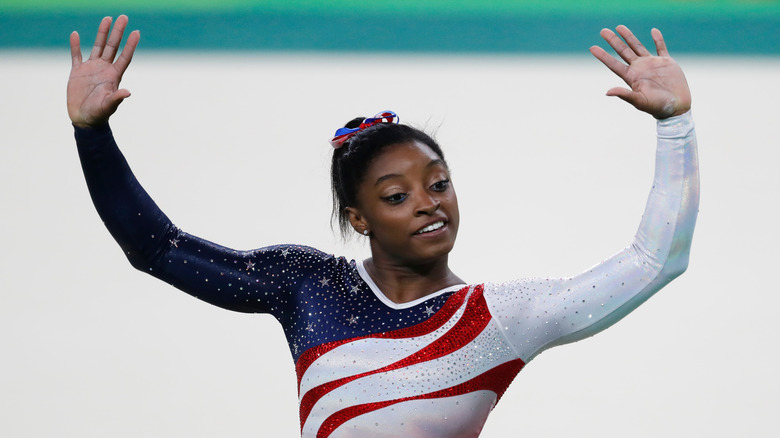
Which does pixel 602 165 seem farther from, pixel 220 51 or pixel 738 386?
pixel 220 51

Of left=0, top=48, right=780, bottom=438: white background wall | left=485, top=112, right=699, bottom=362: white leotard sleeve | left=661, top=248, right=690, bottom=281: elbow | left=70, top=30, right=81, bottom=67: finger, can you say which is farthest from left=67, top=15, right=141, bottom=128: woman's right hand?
left=0, top=48, right=780, bottom=438: white background wall

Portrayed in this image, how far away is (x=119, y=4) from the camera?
13.6 feet

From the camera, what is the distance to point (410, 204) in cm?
158

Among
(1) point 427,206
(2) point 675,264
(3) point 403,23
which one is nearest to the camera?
(2) point 675,264

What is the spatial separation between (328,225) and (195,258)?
1.53 metres

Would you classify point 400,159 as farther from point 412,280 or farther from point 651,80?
point 651,80

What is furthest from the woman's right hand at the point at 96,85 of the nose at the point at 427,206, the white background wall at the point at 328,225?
the white background wall at the point at 328,225

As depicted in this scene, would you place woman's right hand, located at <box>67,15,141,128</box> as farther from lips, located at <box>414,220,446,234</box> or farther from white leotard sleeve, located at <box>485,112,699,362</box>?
white leotard sleeve, located at <box>485,112,699,362</box>

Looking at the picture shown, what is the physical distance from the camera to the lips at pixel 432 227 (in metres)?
1.58

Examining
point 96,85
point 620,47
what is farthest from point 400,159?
point 96,85

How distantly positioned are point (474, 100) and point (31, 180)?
1.59 meters

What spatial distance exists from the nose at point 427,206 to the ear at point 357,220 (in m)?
0.14

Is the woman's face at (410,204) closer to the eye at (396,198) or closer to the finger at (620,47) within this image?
the eye at (396,198)

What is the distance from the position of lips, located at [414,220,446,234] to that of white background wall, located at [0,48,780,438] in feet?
3.90
